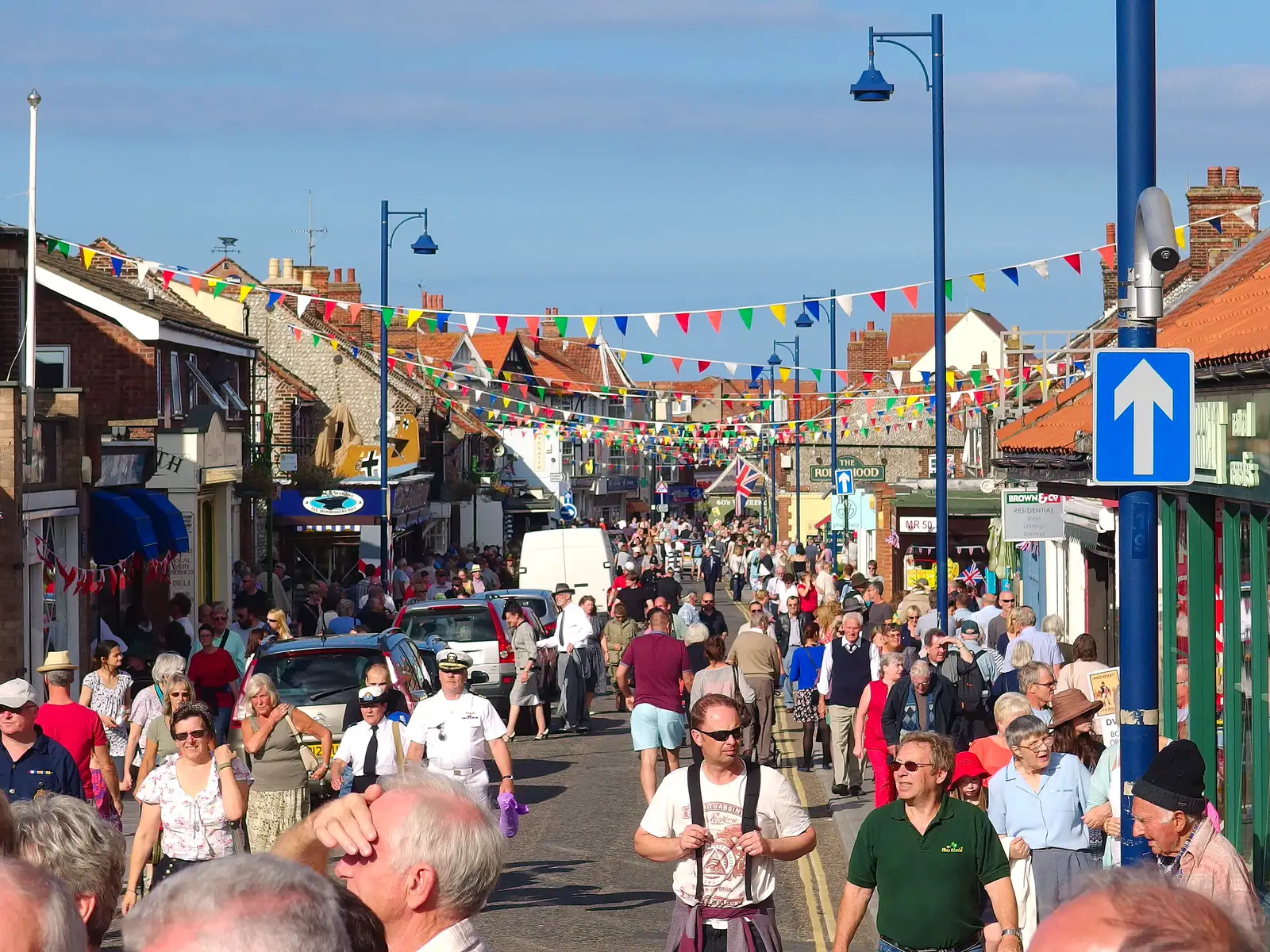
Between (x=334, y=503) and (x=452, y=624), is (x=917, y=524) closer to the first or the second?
(x=334, y=503)

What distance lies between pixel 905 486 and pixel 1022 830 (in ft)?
117

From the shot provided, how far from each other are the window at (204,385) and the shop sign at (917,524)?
13.5m

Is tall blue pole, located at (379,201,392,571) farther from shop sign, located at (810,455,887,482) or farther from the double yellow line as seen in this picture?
the double yellow line

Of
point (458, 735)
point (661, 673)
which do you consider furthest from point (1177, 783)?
point (661, 673)

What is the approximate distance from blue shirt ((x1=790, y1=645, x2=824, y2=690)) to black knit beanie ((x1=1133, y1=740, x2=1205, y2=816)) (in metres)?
11.2

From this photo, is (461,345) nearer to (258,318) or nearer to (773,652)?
(258,318)

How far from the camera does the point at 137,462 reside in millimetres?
29016

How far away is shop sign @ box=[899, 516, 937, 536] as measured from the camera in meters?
36.6

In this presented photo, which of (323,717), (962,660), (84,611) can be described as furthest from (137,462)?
(962,660)

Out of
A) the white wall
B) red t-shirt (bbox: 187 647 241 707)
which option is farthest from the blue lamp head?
the white wall

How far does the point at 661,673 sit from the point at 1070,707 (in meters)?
6.11

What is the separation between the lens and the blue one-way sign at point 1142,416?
7723 millimetres

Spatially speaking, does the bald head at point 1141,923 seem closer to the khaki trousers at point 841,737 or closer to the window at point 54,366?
the khaki trousers at point 841,737

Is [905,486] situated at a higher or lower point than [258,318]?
lower
